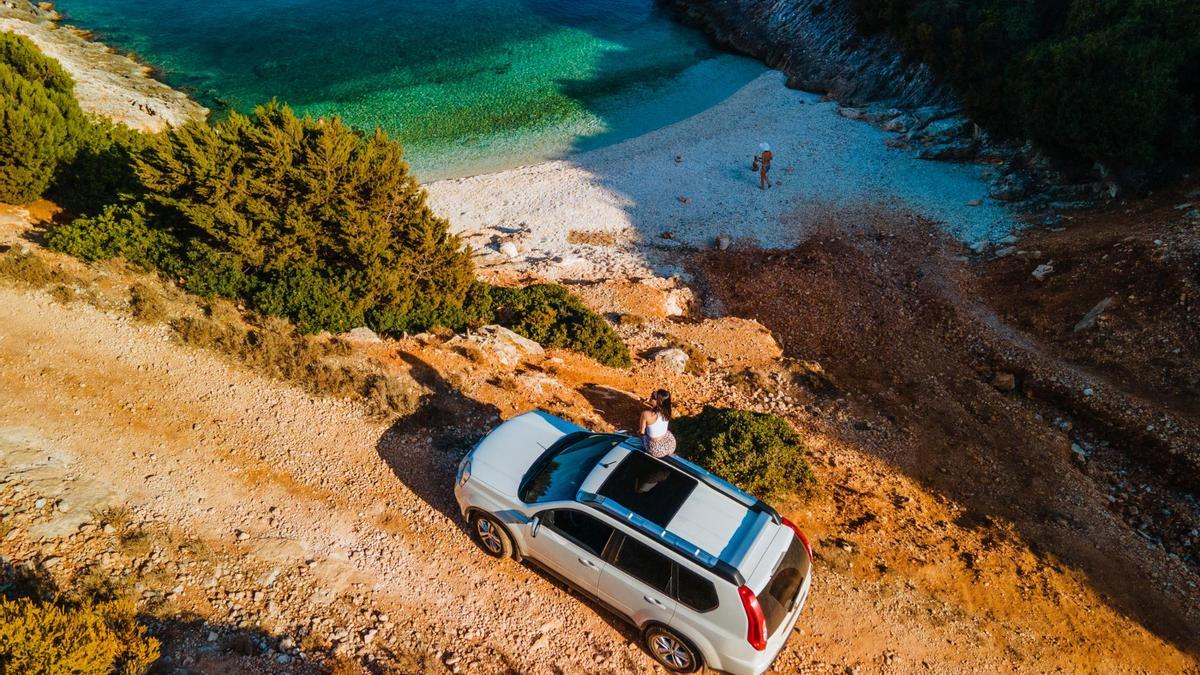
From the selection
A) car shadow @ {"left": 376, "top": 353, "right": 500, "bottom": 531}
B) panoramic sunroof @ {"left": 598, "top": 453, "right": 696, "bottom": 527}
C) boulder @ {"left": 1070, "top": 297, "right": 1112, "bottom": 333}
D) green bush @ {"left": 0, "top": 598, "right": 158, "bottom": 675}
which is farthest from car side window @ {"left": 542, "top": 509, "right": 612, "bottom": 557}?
A: boulder @ {"left": 1070, "top": 297, "right": 1112, "bottom": 333}

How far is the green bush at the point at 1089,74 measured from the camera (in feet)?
79.1

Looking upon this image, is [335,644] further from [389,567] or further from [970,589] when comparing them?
[970,589]

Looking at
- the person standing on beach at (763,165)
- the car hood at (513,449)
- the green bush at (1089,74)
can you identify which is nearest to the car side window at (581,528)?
the car hood at (513,449)

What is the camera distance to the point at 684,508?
31.8 feet

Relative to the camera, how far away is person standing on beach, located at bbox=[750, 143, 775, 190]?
3072 cm

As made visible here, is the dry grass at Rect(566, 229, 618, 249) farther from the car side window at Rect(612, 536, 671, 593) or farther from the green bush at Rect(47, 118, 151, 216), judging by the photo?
the car side window at Rect(612, 536, 671, 593)

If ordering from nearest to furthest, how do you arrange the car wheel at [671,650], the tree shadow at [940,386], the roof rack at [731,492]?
the car wheel at [671,650], the roof rack at [731,492], the tree shadow at [940,386]

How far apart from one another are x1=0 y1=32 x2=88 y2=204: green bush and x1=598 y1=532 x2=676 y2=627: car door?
66.3 feet

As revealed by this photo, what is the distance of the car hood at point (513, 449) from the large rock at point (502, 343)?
4.22 m

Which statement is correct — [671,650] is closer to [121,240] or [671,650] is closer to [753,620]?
[753,620]

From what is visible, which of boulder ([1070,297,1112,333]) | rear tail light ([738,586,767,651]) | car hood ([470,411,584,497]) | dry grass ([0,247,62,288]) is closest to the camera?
rear tail light ([738,586,767,651])

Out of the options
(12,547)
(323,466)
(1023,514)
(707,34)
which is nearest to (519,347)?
(323,466)

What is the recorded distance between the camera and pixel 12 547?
980 cm

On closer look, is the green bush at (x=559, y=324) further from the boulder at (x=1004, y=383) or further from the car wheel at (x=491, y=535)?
the boulder at (x=1004, y=383)
